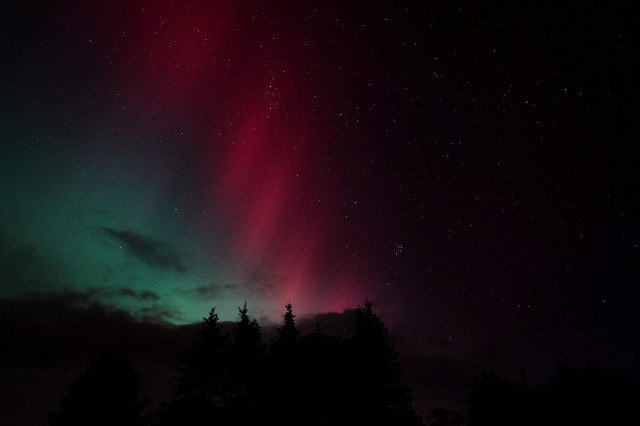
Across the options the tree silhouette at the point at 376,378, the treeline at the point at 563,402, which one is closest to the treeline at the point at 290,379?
the tree silhouette at the point at 376,378

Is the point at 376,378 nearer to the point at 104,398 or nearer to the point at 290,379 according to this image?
the point at 290,379

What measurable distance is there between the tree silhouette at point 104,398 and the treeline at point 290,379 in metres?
0.31

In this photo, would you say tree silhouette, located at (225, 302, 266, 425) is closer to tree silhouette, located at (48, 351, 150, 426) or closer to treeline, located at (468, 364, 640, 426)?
tree silhouette, located at (48, 351, 150, 426)

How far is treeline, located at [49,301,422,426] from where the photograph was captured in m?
24.2

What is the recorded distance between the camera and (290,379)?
25141 mm

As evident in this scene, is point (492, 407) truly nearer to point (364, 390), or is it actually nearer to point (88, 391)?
point (364, 390)

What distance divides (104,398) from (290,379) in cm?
1171

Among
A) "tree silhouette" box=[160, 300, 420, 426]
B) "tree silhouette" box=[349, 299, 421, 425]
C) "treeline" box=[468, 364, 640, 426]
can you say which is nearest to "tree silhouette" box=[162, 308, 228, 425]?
"tree silhouette" box=[160, 300, 420, 426]

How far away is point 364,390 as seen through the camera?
25125mm

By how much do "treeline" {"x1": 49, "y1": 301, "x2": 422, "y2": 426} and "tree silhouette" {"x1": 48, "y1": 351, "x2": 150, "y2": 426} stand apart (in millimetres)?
313

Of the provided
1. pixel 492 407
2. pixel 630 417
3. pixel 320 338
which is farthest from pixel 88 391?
pixel 630 417

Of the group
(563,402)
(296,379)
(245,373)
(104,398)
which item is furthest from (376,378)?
(563,402)

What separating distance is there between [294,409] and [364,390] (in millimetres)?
5224

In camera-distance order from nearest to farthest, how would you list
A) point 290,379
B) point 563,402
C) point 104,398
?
point 104,398 < point 290,379 < point 563,402
